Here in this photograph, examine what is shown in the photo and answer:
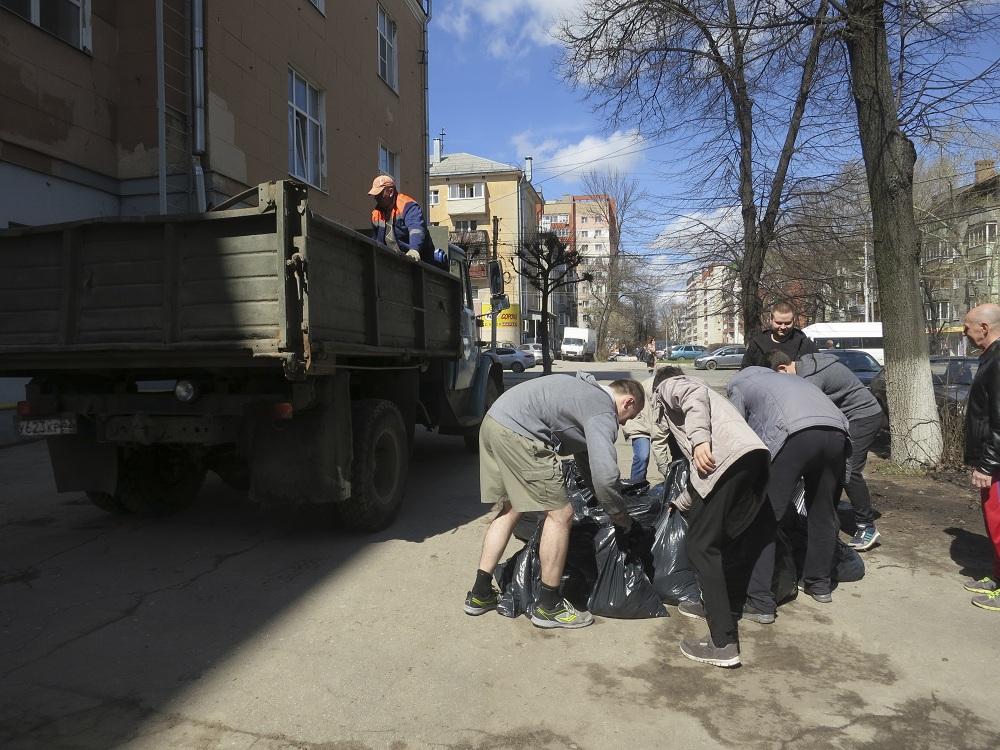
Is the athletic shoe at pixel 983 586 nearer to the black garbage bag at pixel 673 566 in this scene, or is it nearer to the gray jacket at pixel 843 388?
the gray jacket at pixel 843 388

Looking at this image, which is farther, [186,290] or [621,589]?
[186,290]

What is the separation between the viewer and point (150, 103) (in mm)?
9523

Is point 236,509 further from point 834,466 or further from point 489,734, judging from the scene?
point 834,466

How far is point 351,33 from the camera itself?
1447 cm

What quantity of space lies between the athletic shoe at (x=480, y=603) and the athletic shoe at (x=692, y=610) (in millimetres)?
999

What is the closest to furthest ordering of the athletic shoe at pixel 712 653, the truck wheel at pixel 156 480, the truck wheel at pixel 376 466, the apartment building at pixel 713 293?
the athletic shoe at pixel 712 653
the truck wheel at pixel 376 466
the truck wheel at pixel 156 480
the apartment building at pixel 713 293

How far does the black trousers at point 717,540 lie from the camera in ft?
10.4

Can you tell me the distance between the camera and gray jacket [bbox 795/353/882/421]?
4.74 m

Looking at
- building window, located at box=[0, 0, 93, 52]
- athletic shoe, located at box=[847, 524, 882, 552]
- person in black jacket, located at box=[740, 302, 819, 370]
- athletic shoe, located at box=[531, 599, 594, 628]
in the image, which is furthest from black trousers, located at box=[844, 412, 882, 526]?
building window, located at box=[0, 0, 93, 52]

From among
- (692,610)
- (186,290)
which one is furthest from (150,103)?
(692,610)

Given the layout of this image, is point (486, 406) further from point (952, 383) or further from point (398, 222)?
point (952, 383)

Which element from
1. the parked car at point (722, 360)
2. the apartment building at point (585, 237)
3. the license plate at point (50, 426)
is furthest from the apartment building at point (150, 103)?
the parked car at point (722, 360)

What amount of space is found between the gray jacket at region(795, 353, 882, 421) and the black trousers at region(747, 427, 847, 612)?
109cm

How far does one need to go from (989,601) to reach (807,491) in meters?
1.14
